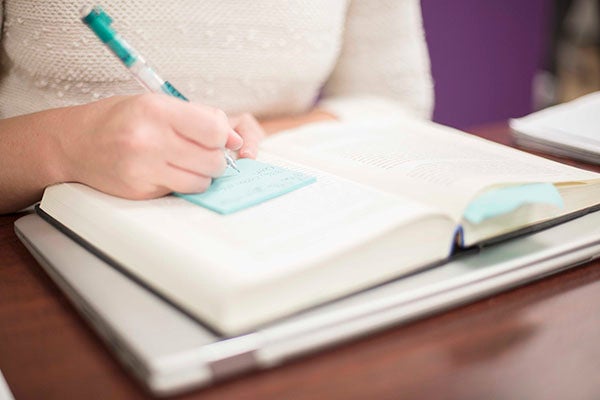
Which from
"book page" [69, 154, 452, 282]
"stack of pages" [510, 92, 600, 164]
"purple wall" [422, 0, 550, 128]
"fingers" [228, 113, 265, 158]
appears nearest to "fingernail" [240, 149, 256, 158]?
"fingers" [228, 113, 265, 158]

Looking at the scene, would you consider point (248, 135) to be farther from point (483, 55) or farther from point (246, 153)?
point (483, 55)

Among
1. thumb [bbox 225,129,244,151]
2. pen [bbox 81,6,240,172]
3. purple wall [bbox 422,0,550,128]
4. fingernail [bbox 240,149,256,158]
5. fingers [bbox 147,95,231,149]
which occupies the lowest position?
purple wall [bbox 422,0,550,128]

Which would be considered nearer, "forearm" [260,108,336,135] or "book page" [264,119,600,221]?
"book page" [264,119,600,221]

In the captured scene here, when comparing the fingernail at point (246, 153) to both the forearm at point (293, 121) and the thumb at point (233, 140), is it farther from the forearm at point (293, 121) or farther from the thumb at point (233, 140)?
the forearm at point (293, 121)

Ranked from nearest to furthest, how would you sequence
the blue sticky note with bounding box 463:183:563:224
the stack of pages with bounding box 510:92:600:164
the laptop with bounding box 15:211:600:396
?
the laptop with bounding box 15:211:600:396, the blue sticky note with bounding box 463:183:563:224, the stack of pages with bounding box 510:92:600:164

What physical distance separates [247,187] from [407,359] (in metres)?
0.18

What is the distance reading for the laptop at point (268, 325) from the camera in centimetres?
30

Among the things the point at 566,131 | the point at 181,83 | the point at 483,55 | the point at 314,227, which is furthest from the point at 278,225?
the point at 483,55

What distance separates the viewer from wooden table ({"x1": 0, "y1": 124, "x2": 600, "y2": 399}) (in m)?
0.31

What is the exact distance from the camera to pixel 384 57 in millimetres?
977

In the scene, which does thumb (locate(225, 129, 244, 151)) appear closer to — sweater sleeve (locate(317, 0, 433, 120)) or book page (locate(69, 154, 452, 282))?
book page (locate(69, 154, 452, 282))

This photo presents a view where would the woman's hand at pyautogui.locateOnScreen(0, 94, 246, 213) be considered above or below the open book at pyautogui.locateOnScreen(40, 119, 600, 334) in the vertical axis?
above

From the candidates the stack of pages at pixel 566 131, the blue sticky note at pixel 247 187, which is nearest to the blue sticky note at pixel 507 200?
the blue sticky note at pixel 247 187

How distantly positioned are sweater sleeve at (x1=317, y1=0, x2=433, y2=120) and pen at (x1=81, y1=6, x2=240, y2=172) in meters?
0.46
